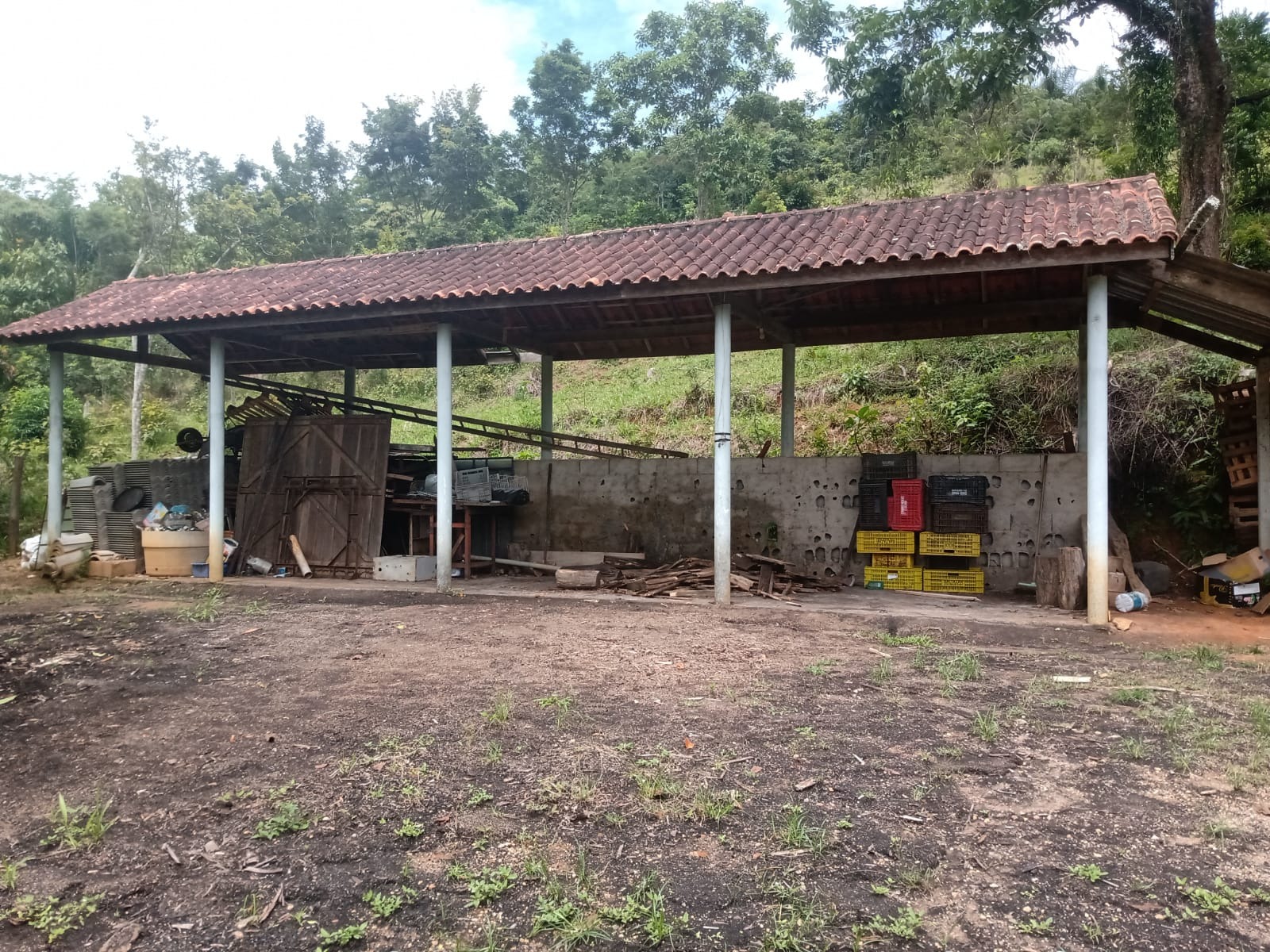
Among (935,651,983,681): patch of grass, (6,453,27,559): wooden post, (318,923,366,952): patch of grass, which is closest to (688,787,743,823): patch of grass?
(318,923,366,952): patch of grass

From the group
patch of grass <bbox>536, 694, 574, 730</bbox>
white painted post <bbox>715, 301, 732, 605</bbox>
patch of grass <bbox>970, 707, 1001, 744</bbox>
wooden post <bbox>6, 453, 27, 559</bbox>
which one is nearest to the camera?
patch of grass <bbox>970, 707, 1001, 744</bbox>

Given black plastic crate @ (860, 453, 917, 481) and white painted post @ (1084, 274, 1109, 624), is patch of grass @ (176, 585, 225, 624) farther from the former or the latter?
white painted post @ (1084, 274, 1109, 624)

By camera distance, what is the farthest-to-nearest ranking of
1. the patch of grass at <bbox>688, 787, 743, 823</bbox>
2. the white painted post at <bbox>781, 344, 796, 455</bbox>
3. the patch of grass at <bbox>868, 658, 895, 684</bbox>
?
the white painted post at <bbox>781, 344, 796, 455</bbox> < the patch of grass at <bbox>868, 658, 895, 684</bbox> < the patch of grass at <bbox>688, 787, 743, 823</bbox>

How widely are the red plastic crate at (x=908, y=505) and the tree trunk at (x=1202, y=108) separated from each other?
19.5 feet

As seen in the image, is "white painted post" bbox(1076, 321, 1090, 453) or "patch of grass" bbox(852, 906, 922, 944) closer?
"patch of grass" bbox(852, 906, 922, 944)

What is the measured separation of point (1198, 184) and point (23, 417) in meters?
21.5

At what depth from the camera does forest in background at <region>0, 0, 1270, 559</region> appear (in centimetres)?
1324

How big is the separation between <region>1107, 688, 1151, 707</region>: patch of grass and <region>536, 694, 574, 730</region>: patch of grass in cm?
327

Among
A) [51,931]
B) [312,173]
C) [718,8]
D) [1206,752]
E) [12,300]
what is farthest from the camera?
[312,173]

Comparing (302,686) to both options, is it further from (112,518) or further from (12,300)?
(12,300)

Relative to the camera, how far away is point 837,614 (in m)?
8.20

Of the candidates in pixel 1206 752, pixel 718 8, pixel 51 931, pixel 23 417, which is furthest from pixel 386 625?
pixel 718 8

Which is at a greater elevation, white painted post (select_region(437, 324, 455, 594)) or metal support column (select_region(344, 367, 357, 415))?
metal support column (select_region(344, 367, 357, 415))

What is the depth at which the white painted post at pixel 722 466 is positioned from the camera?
845 cm
